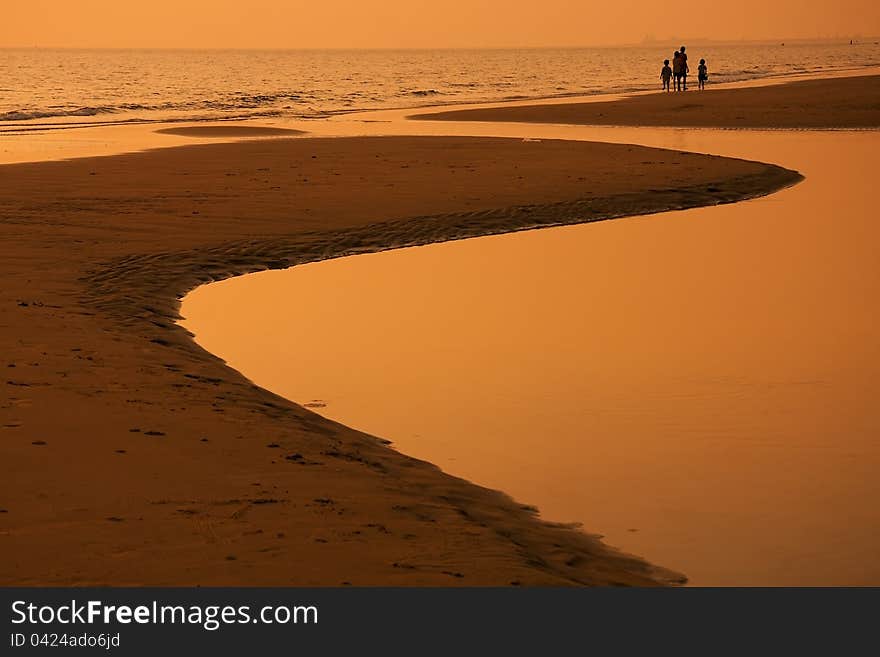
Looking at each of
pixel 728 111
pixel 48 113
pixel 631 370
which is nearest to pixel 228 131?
pixel 48 113

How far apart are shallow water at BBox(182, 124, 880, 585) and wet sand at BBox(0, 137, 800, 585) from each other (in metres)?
0.36

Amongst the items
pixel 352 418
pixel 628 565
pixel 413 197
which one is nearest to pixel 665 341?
pixel 352 418

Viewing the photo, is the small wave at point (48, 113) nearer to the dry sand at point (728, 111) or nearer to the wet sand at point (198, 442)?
the dry sand at point (728, 111)

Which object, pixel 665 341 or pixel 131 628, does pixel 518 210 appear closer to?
pixel 665 341

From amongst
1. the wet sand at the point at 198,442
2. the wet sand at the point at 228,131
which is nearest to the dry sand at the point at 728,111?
the wet sand at the point at 228,131

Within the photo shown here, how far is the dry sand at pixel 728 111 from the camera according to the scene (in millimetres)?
38469

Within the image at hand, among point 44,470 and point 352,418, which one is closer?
point 44,470

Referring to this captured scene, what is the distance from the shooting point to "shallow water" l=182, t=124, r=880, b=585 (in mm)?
7152

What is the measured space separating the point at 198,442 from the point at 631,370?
3666 mm

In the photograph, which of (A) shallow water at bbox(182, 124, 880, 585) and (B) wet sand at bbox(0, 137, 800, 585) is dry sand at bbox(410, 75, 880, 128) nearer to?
(B) wet sand at bbox(0, 137, 800, 585)

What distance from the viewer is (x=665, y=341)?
11.1 m

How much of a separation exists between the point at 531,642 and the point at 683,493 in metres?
2.38

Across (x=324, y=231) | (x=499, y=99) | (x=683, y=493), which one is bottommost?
(x=683, y=493)

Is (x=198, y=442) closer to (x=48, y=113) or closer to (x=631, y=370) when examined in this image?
(x=631, y=370)
